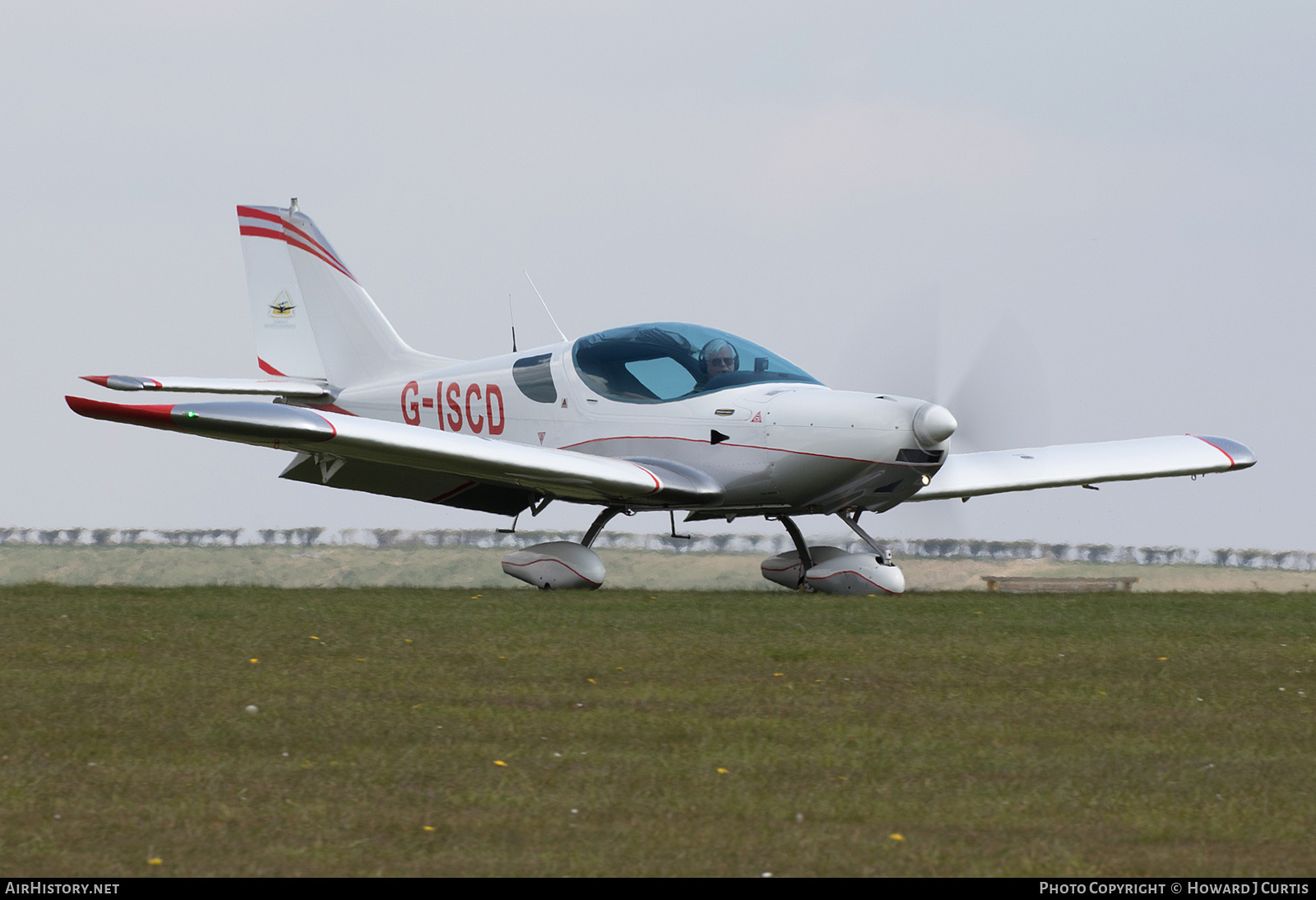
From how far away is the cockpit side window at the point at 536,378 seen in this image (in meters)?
Answer: 17.1

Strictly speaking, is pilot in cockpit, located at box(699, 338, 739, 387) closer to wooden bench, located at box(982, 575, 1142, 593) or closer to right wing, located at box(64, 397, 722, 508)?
right wing, located at box(64, 397, 722, 508)

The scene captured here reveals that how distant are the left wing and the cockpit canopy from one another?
287cm

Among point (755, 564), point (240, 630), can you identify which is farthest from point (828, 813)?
point (755, 564)

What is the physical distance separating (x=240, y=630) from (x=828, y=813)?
5989mm

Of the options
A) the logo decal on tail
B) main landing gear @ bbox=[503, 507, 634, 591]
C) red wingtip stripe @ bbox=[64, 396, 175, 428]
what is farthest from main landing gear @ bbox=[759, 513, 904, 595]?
the logo decal on tail

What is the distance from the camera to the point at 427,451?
14695 millimetres

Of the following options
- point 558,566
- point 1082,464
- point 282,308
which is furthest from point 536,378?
point 1082,464

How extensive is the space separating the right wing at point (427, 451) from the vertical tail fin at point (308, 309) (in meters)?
4.91

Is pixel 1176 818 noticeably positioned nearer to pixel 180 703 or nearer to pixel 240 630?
pixel 180 703

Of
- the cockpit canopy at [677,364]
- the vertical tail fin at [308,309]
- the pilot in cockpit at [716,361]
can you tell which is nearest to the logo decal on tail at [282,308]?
the vertical tail fin at [308,309]

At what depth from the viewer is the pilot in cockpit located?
52.1 ft

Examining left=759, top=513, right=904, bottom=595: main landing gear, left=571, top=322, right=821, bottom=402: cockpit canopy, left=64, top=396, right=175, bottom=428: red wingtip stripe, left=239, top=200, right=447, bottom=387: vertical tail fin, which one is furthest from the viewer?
left=239, top=200, right=447, bottom=387: vertical tail fin

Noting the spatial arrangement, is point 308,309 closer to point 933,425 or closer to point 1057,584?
point 933,425

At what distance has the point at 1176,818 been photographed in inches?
228
